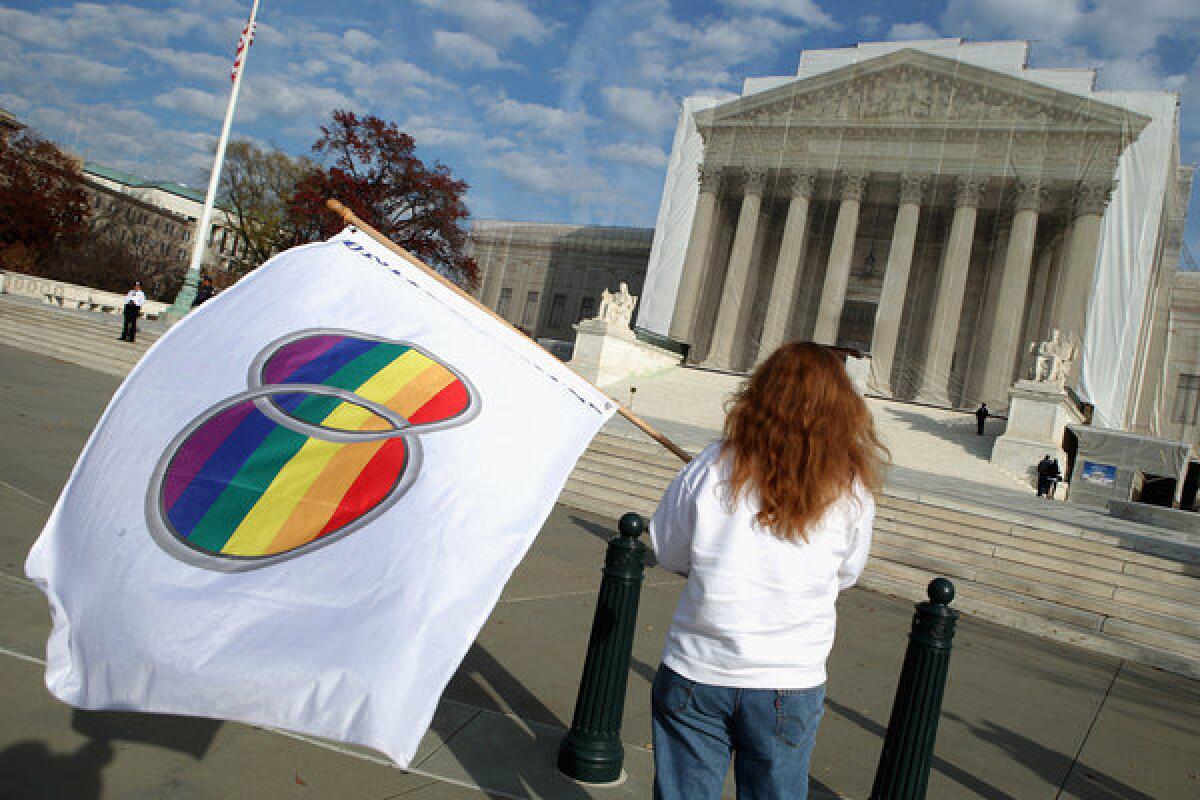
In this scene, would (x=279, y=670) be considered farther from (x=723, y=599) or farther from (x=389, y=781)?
(x=389, y=781)

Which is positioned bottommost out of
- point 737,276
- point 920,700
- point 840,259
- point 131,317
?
point 920,700

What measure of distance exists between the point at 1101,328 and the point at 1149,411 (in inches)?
505

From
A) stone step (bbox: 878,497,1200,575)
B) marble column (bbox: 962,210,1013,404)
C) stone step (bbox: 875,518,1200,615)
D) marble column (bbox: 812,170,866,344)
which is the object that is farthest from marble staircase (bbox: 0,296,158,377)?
marble column (bbox: 962,210,1013,404)

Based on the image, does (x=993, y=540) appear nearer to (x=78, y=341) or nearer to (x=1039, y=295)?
(x=78, y=341)

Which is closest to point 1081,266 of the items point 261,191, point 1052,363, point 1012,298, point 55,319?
point 1012,298

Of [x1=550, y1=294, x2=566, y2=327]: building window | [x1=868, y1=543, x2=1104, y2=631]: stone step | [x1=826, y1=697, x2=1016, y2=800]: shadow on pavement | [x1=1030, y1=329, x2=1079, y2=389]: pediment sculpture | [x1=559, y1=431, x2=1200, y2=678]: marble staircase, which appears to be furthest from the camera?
[x1=550, y1=294, x2=566, y2=327]: building window

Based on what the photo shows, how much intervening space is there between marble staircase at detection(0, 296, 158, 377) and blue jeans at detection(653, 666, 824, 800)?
1927cm

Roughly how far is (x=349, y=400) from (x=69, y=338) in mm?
21360

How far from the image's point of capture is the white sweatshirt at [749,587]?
208cm

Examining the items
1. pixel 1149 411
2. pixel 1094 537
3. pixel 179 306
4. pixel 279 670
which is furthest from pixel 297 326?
pixel 1149 411

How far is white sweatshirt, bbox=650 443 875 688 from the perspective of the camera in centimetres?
208

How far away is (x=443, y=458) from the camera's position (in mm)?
2537

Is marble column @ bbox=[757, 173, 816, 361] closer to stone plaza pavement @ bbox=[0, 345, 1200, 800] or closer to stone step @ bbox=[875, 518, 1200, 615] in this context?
stone step @ bbox=[875, 518, 1200, 615]

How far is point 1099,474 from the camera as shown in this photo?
2131 centimetres
